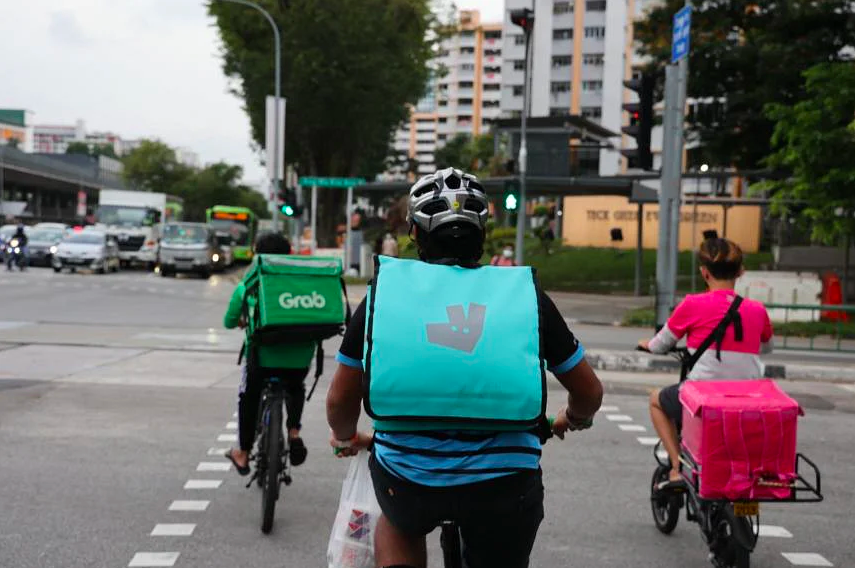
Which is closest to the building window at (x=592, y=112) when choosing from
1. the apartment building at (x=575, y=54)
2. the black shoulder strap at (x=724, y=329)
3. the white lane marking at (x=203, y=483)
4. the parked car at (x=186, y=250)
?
the apartment building at (x=575, y=54)

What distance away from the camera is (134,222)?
46.5 meters

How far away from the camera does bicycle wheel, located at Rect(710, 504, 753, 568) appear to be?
482 centimetres

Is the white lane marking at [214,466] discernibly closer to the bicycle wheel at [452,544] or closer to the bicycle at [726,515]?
the bicycle at [726,515]

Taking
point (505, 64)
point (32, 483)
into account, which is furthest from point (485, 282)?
point (505, 64)

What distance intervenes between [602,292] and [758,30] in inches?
358

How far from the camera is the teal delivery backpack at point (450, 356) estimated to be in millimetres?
2787

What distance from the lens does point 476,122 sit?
5615 inches

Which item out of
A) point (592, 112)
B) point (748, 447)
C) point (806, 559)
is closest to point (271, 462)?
point (748, 447)

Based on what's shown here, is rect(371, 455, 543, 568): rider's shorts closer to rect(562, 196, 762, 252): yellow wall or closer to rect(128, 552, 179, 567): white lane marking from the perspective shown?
rect(128, 552, 179, 567): white lane marking

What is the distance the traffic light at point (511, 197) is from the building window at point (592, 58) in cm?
6706

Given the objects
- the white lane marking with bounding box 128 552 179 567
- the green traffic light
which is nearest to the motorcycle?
the green traffic light

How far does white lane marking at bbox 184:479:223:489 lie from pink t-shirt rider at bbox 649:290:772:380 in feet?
10.2

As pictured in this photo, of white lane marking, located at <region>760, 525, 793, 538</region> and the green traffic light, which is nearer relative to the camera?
white lane marking, located at <region>760, 525, 793, 538</region>

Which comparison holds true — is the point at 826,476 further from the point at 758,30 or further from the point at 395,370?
the point at 758,30
